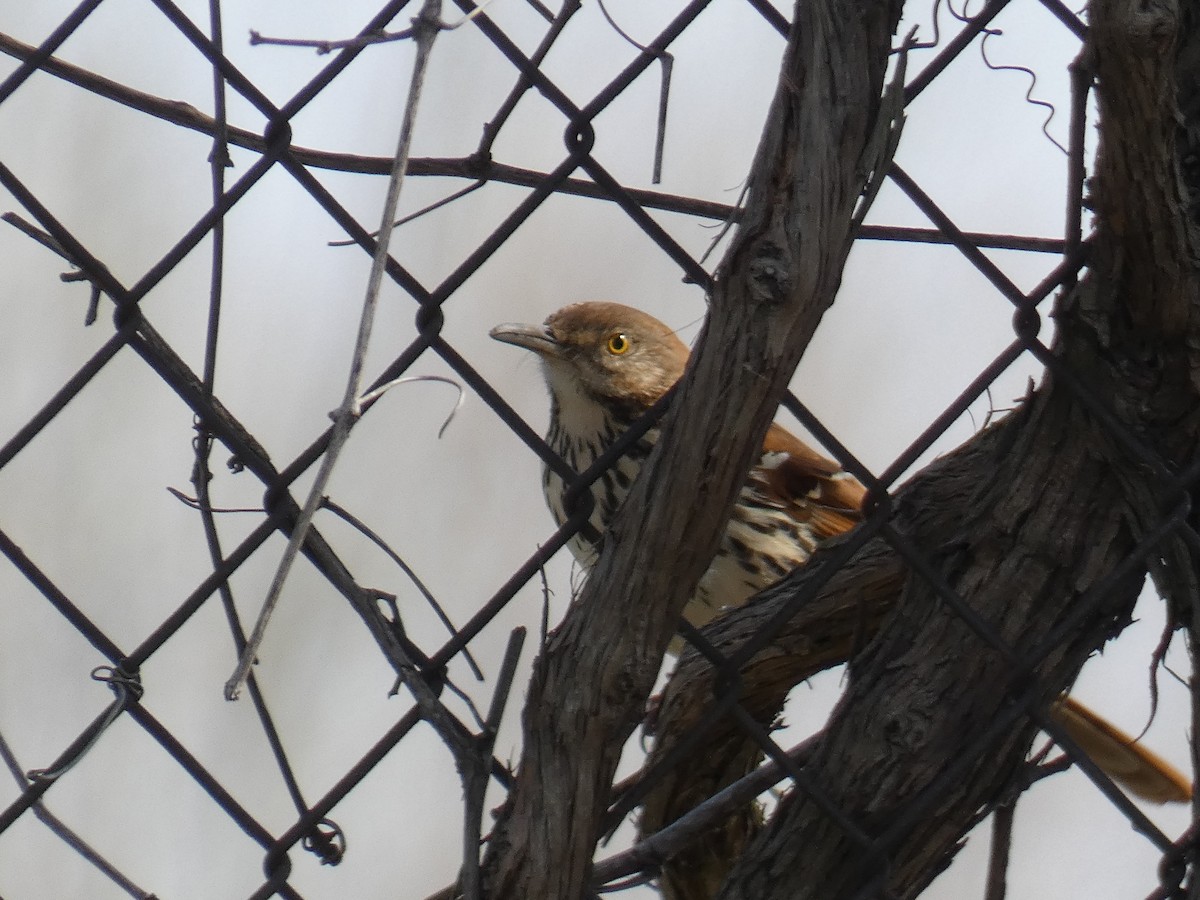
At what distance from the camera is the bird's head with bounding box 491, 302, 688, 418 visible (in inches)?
140

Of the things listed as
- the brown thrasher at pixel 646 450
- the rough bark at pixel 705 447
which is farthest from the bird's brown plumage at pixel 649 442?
the rough bark at pixel 705 447

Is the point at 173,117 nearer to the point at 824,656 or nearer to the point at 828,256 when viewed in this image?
the point at 828,256

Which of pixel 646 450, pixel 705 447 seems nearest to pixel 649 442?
pixel 646 450

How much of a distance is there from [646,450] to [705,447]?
1.61 metres

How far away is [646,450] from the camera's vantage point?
117 inches

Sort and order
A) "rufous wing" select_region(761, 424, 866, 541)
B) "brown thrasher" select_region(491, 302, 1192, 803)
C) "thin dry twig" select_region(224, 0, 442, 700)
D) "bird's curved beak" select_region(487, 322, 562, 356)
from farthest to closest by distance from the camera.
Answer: "bird's curved beak" select_region(487, 322, 562, 356) → "rufous wing" select_region(761, 424, 866, 541) → "brown thrasher" select_region(491, 302, 1192, 803) → "thin dry twig" select_region(224, 0, 442, 700)

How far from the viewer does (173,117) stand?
1.48m

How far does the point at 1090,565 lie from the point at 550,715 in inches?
23.7

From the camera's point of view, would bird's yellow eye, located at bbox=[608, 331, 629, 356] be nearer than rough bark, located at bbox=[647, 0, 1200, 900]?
No

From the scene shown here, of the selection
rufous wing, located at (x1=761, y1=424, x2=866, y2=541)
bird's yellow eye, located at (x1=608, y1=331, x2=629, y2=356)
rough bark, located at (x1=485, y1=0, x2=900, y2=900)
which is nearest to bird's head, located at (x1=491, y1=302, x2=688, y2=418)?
bird's yellow eye, located at (x1=608, y1=331, x2=629, y2=356)

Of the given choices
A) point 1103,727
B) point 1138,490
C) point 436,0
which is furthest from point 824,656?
point 1103,727

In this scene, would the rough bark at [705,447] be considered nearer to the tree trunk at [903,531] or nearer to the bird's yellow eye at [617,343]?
the tree trunk at [903,531]

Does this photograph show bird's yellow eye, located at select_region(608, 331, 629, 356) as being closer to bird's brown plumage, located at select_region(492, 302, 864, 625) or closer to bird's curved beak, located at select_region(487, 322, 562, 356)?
bird's brown plumage, located at select_region(492, 302, 864, 625)

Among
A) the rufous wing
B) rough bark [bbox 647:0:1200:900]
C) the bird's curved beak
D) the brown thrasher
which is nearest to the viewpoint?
rough bark [bbox 647:0:1200:900]
